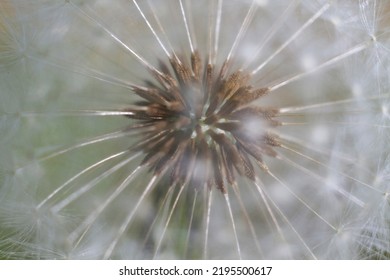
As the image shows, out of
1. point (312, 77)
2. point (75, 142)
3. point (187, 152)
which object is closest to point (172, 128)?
point (187, 152)

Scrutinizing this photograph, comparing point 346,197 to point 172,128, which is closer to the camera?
point 172,128

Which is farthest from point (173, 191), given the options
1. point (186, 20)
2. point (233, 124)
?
point (186, 20)

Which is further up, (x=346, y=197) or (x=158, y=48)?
(x=158, y=48)

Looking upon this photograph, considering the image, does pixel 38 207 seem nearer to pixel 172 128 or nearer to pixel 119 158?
pixel 119 158

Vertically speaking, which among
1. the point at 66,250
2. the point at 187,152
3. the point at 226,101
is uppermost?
the point at 226,101
